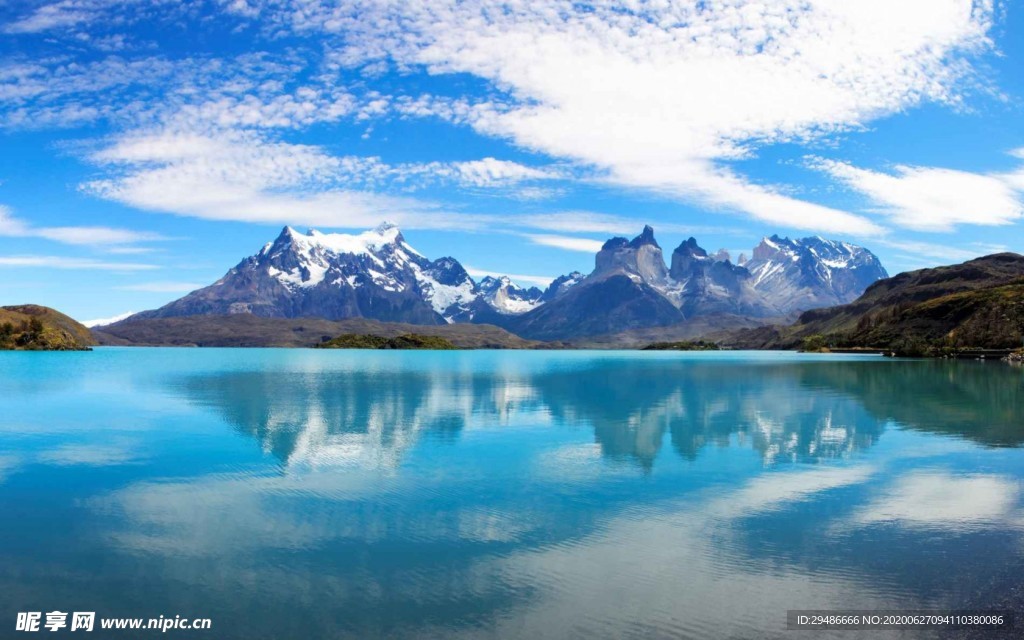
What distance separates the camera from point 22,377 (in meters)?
127

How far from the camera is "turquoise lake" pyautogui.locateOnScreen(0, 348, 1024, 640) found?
2058 cm

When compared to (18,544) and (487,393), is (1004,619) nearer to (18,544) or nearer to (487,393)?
(18,544)

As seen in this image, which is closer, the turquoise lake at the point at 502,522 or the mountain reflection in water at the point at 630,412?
the turquoise lake at the point at 502,522

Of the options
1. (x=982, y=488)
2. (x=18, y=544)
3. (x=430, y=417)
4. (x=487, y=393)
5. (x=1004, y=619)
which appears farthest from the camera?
(x=487, y=393)

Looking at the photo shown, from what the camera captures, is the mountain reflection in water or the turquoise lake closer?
the turquoise lake

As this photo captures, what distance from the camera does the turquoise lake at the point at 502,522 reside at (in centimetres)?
2058

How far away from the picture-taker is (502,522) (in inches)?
1179

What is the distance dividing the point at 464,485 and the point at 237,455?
Answer: 1853cm

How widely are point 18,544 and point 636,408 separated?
6260 centimetres

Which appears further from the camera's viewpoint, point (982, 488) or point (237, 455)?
point (237, 455)

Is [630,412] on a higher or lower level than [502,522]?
higher

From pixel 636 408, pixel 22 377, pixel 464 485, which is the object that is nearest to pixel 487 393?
pixel 636 408

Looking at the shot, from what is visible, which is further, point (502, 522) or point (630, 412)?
point (630, 412)

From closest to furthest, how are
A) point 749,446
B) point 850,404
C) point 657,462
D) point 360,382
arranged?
point 657,462 < point 749,446 < point 850,404 < point 360,382
